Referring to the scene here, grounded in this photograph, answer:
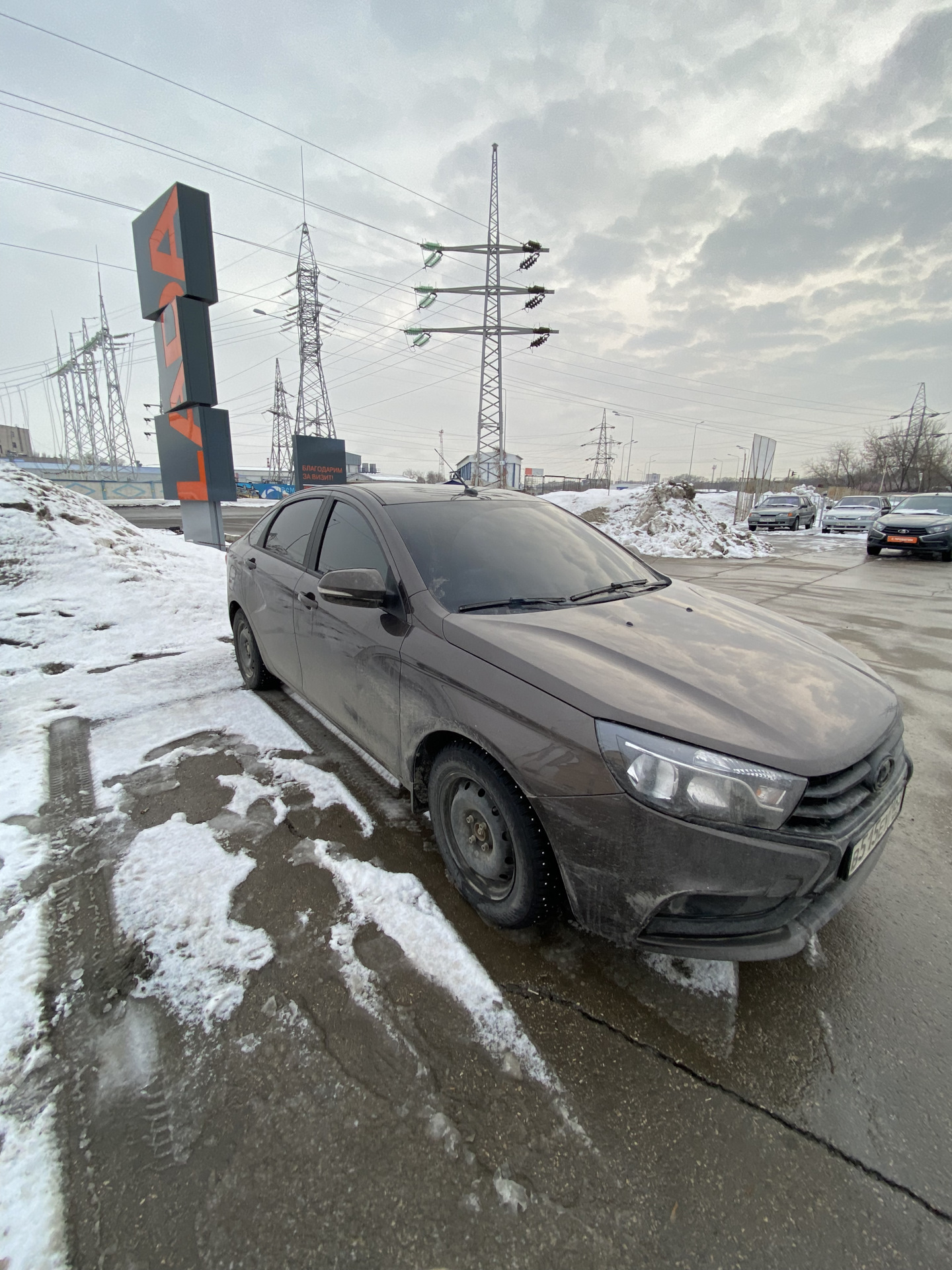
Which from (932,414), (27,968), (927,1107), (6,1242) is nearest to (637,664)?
(927,1107)

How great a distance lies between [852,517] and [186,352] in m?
23.4

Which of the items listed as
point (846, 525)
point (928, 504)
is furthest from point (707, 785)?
point (846, 525)

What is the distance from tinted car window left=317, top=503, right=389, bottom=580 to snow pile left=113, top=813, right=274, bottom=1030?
144 cm

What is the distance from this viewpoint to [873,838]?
174 cm

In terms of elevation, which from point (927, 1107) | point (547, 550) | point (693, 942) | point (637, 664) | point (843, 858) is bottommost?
point (927, 1107)

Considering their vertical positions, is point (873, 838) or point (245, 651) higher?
point (873, 838)

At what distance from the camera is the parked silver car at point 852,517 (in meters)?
21.5

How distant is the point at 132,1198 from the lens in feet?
4.09

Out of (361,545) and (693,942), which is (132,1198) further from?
(361,545)

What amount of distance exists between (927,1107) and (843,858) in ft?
2.18

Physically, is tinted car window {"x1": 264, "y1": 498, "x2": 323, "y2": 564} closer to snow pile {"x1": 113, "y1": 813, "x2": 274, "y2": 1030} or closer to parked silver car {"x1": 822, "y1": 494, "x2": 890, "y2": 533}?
snow pile {"x1": 113, "y1": 813, "x2": 274, "y2": 1030}

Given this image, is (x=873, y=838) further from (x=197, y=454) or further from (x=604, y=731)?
(x=197, y=454)

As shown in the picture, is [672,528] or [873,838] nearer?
[873,838]

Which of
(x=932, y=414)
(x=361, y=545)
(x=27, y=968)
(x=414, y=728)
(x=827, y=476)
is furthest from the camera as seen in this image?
(x=827, y=476)
